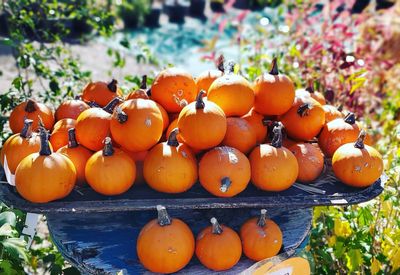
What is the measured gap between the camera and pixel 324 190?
5.62 ft

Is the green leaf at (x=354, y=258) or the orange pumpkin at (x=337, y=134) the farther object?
the green leaf at (x=354, y=258)

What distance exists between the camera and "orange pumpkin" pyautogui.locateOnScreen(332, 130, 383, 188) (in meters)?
1.71

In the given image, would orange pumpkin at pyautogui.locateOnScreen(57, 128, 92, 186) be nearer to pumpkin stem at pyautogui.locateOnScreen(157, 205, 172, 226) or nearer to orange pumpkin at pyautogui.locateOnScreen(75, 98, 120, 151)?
orange pumpkin at pyautogui.locateOnScreen(75, 98, 120, 151)

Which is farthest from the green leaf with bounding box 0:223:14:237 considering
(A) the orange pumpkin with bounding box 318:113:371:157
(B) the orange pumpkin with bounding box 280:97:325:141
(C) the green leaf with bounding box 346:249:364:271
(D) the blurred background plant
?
(C) the green leaf with bounding box 346:249:364:271

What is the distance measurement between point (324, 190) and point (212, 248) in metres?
0.42

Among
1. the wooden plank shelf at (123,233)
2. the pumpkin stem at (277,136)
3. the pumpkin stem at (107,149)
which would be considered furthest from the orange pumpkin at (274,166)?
the pumpkin stem at (107,149)

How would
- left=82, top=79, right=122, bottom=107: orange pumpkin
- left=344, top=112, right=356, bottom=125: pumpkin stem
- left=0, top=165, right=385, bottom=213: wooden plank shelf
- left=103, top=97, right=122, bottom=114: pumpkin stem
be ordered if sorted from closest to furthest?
left=0, top=165, right=385, bottom=213: wooden plank shelf → left=103, top=97, right=122, bottom=114: pumpkin stem → left=344, top=112, right=356, bottom=125: pumpkin stem → left=82, top=79, right=122, bottom=107: orange pumpkin

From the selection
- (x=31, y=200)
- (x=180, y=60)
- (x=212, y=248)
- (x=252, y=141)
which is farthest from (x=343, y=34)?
(x=180, y=60)

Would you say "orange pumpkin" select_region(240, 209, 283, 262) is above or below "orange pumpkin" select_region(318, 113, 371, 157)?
below

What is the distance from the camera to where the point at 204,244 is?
1613 mm

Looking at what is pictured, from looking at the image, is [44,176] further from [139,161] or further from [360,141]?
[360,141]

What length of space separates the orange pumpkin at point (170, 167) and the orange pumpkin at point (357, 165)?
483 mm

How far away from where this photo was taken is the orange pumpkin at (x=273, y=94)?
5.97 feet

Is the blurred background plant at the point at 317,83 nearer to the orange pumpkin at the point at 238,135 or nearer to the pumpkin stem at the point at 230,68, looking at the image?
the orange pumpkin at the point at 238,135
